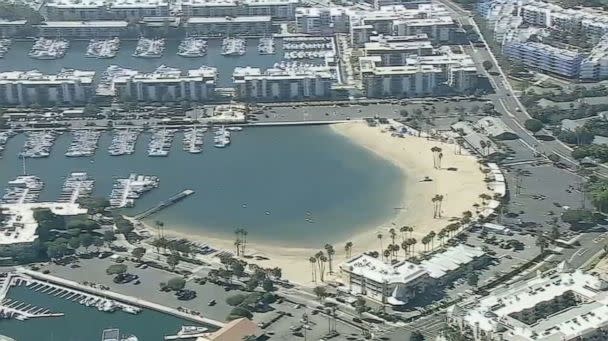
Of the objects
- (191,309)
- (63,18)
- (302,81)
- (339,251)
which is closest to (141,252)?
(191,309)

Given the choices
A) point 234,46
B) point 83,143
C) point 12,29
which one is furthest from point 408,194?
point 12,29

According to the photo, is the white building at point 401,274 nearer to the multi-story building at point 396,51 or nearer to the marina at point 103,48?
the multi-story building at point 396,51

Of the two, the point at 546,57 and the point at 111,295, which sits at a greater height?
the point at 546,57

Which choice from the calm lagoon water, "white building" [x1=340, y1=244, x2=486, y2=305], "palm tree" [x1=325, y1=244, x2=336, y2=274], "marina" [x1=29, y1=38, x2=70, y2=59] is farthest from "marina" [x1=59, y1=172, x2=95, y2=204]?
"marina" [x1=29, y1=38, x2=70, y2=59]

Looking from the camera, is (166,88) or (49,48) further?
(49,48)

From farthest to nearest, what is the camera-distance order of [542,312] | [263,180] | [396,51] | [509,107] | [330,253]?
[396,51]
[509,107]
[263,180]
[330,253]
[542,312]

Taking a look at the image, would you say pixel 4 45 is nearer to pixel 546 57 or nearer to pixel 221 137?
pixel 221 137

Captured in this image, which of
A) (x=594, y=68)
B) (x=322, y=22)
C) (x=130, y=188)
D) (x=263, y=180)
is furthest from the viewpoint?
(x=322, y=22)
